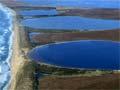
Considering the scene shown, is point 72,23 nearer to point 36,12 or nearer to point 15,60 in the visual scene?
point 36,12

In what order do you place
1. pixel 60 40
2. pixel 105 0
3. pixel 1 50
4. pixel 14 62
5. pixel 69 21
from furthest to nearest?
pixel 105 0 < pixel 69 21 < pixel 60 40 < pixel 1 50 < pixel 14 62

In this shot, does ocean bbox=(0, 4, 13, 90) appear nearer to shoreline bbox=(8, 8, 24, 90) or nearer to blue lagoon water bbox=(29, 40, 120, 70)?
shoreline bbox=(8, 8, 24, 90)

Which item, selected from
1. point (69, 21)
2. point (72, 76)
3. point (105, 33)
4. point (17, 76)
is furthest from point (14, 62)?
point (69, 21)

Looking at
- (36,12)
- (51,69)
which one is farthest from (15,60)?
(36,12)

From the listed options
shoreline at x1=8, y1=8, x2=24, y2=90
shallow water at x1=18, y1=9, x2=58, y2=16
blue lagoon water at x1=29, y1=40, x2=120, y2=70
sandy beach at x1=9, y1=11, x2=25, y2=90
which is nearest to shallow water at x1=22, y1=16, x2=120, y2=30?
shallow water at x1=18, y1=9, x2=58, y2=16

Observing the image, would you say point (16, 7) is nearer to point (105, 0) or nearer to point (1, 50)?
point (105, 0)

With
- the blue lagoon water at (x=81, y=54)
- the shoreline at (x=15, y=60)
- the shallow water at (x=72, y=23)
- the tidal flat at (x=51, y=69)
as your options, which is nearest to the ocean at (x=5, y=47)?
the shoreline at (x=15, y=60)
